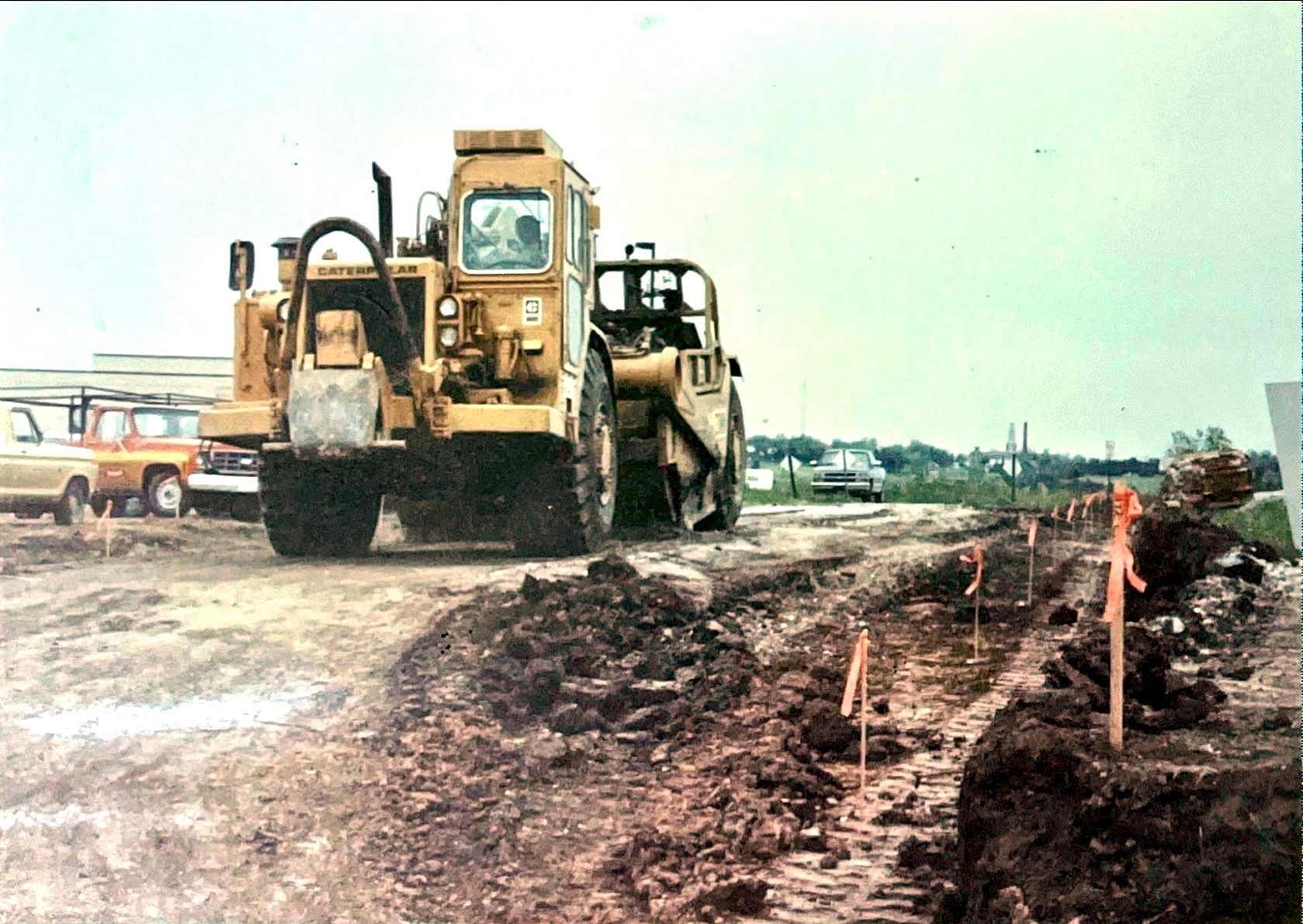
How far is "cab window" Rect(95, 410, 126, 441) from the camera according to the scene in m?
3.68

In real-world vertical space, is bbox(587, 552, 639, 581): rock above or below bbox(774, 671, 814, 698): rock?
above

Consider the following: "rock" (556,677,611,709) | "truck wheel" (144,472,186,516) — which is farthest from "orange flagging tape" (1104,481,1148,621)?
"truck wheel" (144,472,186,516)

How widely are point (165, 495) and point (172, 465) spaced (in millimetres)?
97

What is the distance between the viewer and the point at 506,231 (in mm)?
3533

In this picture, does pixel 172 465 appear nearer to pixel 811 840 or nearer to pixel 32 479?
pixel 32 479

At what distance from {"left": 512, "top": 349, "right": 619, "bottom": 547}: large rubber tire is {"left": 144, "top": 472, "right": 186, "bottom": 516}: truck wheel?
862 mm

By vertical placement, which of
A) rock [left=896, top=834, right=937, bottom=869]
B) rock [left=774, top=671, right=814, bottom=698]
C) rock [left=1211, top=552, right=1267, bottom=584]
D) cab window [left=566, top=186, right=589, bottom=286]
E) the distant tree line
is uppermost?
cab window [left=566, top=186, right=589, bottom=286]

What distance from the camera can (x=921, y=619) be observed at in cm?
308

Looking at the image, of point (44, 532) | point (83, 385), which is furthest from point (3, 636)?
point (83, 385)

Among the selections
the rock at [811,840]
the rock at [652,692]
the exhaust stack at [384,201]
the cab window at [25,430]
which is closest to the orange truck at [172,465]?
the cab window at [25,430]

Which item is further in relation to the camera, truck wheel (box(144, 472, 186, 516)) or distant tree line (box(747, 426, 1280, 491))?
truck wheel (box(144, 472, 186, 516))

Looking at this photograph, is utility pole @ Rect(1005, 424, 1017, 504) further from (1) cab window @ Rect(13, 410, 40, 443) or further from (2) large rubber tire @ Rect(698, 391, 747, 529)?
(1) cab window @ Rect(13, 410, 40, 443)

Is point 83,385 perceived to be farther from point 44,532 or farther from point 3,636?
point 3,636

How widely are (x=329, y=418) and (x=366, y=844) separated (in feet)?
3.18
